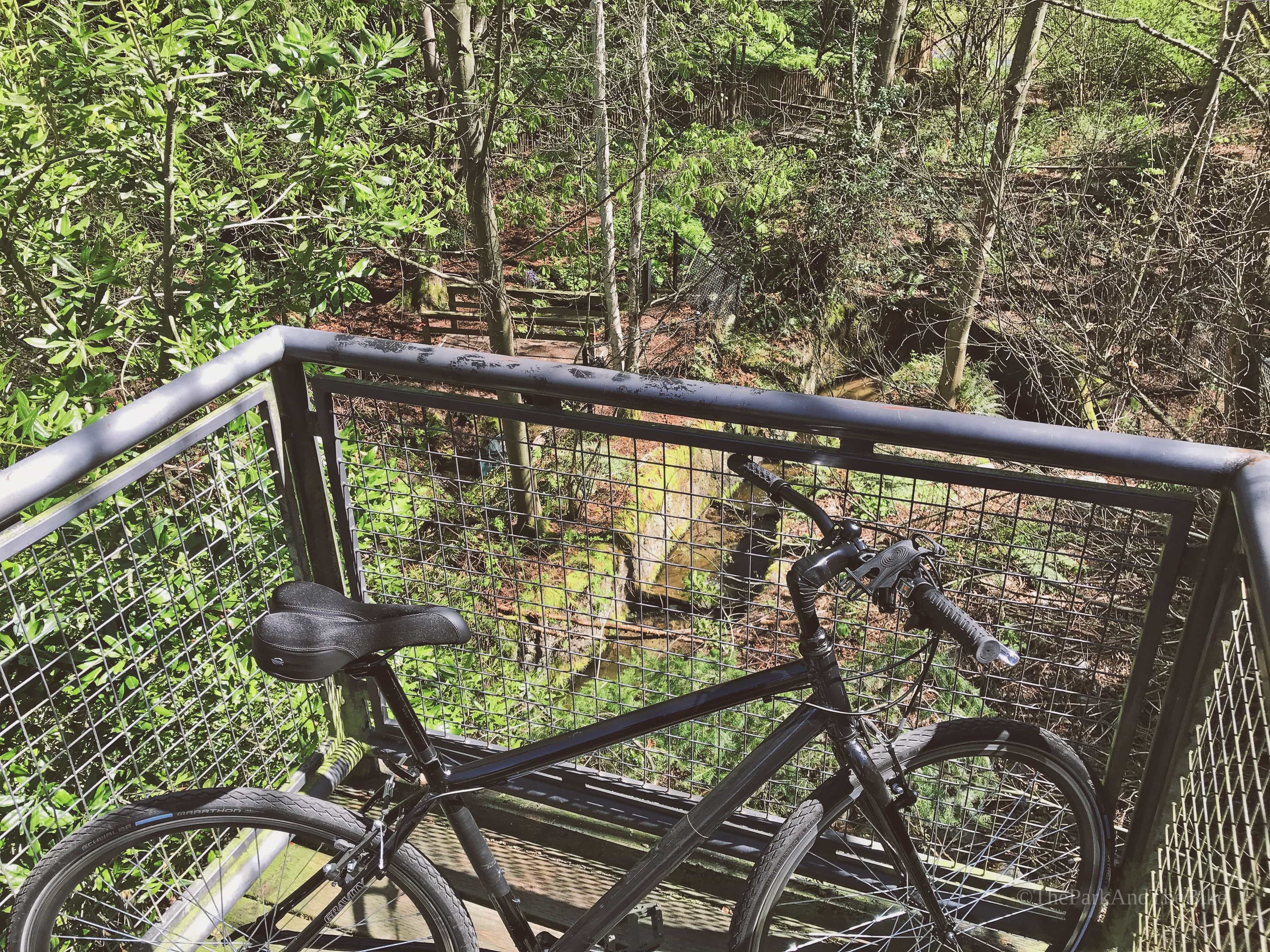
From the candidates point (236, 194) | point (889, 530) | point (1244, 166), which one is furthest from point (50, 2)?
point (1244, 166)

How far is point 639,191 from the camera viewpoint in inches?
409

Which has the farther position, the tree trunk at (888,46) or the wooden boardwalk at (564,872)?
the tree trunk at (888,46)

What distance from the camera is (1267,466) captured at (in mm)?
1575

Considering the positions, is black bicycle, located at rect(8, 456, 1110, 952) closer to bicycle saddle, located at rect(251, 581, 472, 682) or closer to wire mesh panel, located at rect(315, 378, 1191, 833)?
bicycle saddle, located at rect(251, 581, 472, 682)

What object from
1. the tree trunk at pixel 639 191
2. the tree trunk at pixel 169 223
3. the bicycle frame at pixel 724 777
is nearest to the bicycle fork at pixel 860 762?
the bicycle frame at pixel 724 777

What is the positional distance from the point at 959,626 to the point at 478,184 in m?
7.39

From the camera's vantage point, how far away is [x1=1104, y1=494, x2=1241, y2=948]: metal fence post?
171cm

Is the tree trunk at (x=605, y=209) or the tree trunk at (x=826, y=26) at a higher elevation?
the tree trunk at (x=826, y=26)

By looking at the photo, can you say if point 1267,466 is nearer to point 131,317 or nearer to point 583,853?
point 583,853

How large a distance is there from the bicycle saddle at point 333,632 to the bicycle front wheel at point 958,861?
846 millimetres

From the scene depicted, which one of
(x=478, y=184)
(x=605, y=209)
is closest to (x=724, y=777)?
(x=478, y=184)

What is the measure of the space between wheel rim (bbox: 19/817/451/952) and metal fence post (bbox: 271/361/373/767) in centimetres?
39

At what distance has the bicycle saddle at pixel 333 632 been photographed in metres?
1.65

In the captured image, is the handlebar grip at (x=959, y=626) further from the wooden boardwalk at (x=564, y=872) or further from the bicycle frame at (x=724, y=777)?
the wooden boardwalk at (x=564, y=872)
